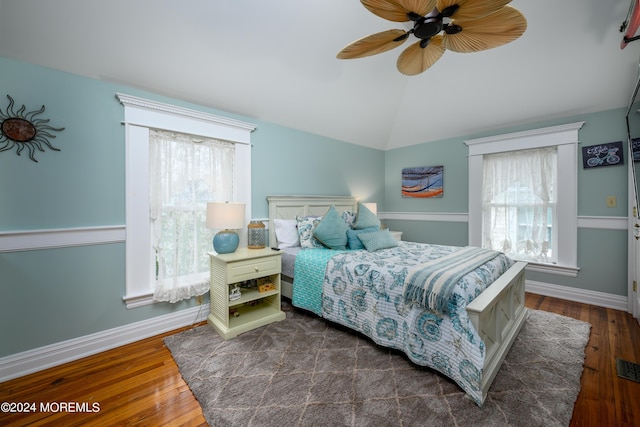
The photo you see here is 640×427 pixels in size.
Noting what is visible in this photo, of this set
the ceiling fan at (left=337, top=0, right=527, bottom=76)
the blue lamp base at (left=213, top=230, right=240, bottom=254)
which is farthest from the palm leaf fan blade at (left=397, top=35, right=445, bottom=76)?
the blue lamp base at (left=213, top=230, right=240, bottom=254)

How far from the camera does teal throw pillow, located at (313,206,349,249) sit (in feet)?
9.29

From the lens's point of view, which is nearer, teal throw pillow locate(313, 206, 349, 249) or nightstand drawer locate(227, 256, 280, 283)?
nightstand drawer locate(227, 256, 280, 283)

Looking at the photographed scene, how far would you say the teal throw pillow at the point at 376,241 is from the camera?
9.11 feet

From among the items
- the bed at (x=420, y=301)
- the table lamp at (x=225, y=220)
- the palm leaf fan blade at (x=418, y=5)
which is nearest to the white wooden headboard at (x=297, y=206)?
the bed at (x=420, y=301)

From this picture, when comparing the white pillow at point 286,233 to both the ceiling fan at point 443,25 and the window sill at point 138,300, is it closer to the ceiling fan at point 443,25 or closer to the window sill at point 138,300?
the window sill at point 138,300

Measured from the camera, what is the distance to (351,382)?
1.71 meters

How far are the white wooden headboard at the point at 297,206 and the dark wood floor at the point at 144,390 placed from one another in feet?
5.54

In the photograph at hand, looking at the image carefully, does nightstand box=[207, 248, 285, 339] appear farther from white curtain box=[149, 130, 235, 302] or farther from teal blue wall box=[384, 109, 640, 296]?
teal blue wall box=[384, 109, 640, 296]

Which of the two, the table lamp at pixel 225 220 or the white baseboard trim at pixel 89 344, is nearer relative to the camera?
the white baseboard trim at pixel 89 344

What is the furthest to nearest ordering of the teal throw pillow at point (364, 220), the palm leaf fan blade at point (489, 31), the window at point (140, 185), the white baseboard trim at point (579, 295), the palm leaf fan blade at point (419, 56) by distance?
the teal throw pillow at point (364, 220) → the white baseboard trim at point (579, 295) → the window at point (140, 185) → the palm leaf fan blade at point (419, 56) → the palm leaf fan blade at point (489, 31)

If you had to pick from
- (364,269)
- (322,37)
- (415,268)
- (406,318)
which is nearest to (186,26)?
(322,37)

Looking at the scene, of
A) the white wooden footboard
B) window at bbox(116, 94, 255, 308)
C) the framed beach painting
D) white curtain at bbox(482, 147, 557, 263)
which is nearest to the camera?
the white wooden footboard

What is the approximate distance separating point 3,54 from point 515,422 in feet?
13.1

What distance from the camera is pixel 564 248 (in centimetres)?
321
